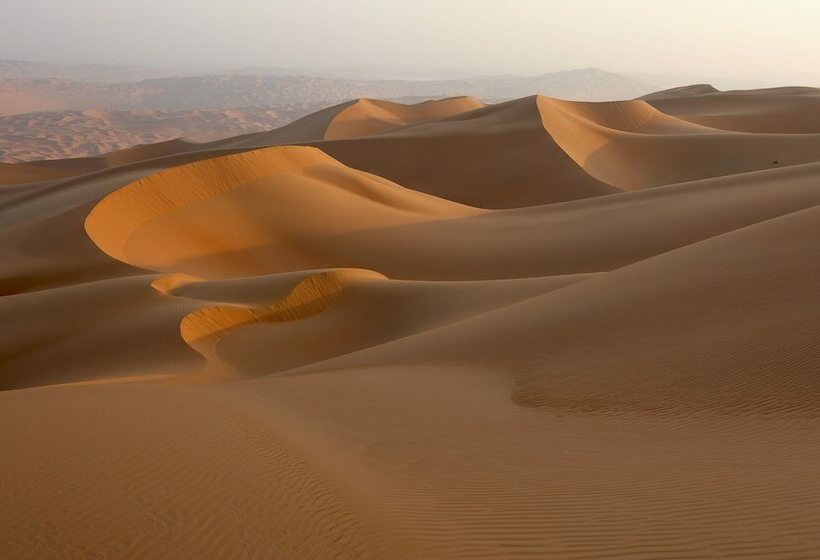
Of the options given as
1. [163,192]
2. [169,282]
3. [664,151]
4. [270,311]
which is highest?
[664,151]

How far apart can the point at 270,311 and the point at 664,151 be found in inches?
1082

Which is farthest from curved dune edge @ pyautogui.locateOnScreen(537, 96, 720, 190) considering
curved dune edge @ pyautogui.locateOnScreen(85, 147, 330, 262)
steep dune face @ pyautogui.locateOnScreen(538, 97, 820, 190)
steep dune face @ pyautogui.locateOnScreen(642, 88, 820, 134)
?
curved dune edge @ pyautogui.locateOnScreen(85, 147, 330, 262)

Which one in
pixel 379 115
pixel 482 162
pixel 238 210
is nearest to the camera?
pixel 238 210

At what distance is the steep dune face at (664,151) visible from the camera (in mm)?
33062

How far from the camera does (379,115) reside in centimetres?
5488

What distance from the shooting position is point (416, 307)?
13.0 metres

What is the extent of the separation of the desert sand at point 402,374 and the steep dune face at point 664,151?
11.5 metres

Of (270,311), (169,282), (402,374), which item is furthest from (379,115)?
(402,374)

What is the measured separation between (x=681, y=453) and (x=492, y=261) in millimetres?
13114

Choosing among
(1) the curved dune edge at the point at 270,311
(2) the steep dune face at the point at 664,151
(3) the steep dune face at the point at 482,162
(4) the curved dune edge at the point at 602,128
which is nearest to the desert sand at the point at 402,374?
(1) the curved dune edge at the point at 270,311

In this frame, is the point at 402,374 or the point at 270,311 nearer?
the point at 402,374

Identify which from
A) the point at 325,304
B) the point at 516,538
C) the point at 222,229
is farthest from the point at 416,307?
the point at 516,538

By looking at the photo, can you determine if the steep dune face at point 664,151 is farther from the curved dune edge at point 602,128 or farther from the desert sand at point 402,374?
the desert sand at point 402,374

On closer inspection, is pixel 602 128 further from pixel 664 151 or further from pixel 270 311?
pixel 270 311
